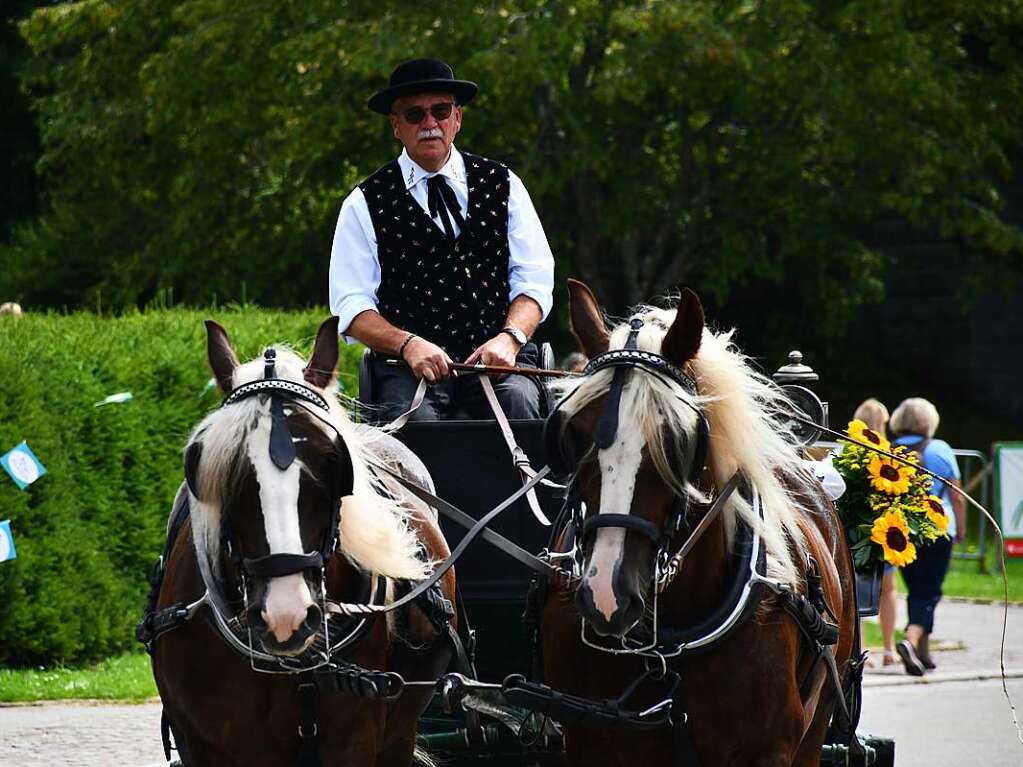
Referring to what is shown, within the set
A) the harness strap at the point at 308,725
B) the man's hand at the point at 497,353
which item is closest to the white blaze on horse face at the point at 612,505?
the harness strap at the point at 308,725

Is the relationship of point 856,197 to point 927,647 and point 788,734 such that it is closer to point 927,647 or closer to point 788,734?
point 927,647

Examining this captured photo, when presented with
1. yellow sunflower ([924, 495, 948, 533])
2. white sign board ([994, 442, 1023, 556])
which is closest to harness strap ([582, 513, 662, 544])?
yellow sunflower ([924, 495, 948, 533])

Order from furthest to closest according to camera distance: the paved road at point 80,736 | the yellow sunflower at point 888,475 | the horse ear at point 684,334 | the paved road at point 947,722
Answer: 1. the paved road at point 947,722
2. the paved road at point 80,736
3. the yellow sunflower at point 888,475
4. the horse ear at point 684,334

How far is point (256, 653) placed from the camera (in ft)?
13.7

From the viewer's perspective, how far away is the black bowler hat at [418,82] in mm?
5703

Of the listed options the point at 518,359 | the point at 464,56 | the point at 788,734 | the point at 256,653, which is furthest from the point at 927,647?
the point at 464,56

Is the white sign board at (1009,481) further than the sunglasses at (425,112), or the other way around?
the white sign board at (1009,481)

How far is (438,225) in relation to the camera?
588 centimetres

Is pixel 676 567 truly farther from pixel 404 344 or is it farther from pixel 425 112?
pixel 425 112

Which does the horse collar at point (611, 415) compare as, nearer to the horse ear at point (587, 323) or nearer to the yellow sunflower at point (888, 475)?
the horse ear at point (587, 323)

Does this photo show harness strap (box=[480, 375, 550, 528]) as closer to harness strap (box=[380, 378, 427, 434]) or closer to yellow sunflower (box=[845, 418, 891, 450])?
harness strap (box=[380, 378, 427, 434])

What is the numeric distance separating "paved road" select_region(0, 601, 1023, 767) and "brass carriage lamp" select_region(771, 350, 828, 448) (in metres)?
2.72

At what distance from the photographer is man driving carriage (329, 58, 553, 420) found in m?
5.77

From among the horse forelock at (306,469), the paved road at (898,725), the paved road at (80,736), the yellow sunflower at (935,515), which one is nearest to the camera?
the horse forelock at (306,469)
